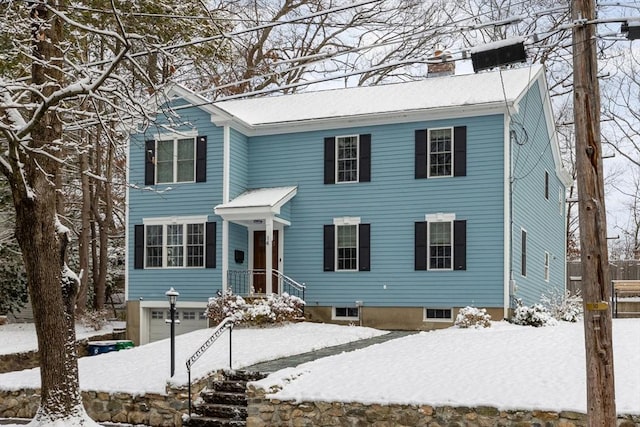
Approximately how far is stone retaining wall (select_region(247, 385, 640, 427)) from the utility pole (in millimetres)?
2391

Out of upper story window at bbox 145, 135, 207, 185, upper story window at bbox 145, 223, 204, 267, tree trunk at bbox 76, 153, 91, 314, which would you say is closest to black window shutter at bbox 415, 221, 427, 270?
upper story window at bbox 145, 223, 204, 267

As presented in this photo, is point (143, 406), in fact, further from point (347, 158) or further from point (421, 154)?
point (421, 154)

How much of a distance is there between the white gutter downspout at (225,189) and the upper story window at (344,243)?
8.58ft

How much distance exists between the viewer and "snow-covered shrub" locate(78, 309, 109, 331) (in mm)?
23328

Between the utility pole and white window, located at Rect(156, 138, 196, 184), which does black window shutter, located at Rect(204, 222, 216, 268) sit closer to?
white window, located at Rect(156, 138, 196, 184)

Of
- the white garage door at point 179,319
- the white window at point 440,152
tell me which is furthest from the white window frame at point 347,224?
the white garage door at point 179,319

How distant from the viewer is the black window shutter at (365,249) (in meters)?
20.5

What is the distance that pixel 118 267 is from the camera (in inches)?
1170

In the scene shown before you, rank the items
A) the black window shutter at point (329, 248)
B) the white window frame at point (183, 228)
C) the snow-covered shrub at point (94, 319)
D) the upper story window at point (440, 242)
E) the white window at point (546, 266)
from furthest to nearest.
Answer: the white window at point (546, 266), the snow-covered shrub at point (94, 319), the white window frame at point (183, 228), the black window shutter at point (329, 248), the upper story window at point (440, 242)

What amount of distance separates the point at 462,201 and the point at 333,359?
276 inches

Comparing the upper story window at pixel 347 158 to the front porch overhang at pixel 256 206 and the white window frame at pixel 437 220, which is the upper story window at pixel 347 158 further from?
the white window frame at pixel 437 220

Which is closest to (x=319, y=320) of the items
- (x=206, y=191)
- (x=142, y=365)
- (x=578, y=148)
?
(x=206, y=191)

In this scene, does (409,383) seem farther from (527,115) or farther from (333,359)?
(527,115)

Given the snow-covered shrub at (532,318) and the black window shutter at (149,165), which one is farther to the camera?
the black window shutter at (149,165)
